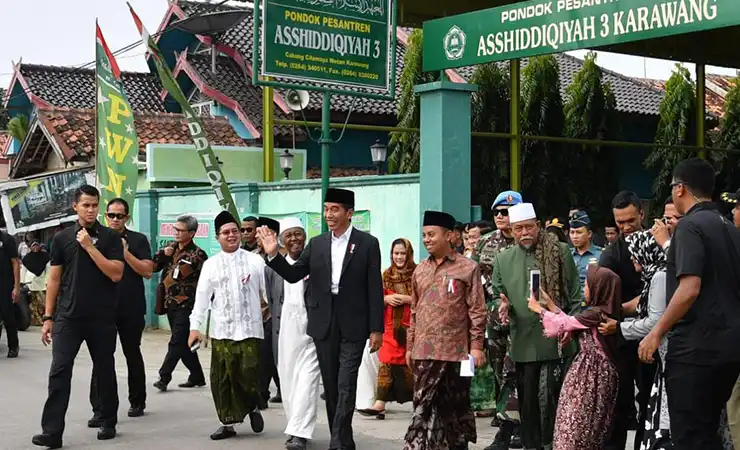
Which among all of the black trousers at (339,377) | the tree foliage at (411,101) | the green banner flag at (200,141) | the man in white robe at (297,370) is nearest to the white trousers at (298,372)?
the man in white robe at (297,370)

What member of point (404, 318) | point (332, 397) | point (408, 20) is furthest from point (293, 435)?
point (408, 20)

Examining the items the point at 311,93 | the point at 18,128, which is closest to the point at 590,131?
the point at 311,93

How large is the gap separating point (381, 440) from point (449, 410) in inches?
55.8

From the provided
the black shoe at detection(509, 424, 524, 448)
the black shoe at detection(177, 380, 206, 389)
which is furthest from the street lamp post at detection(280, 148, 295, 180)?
the black shoe at detection(509, 424, 524, 448)

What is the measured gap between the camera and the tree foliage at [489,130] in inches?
833

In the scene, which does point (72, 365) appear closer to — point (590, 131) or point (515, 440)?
point (515, 440)

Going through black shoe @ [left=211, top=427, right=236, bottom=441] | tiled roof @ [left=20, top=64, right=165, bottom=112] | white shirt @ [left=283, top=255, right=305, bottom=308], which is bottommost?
black shoe @ [left=211, top=427, right=236, bottom=441]

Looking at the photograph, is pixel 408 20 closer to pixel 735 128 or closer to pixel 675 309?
pixel 735 128

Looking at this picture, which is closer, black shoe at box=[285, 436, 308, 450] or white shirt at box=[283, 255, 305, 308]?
black shoe at box=[285, 436, 308, 450]

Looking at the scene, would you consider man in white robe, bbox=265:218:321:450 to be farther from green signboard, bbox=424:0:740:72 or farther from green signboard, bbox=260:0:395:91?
green signboard, bbox=424:0:740:72

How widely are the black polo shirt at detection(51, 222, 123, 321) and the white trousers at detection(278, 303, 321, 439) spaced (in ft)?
4.52

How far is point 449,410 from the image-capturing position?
24.5 ft

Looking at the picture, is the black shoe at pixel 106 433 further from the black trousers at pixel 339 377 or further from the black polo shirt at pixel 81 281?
the black trousers at pixel 339 377

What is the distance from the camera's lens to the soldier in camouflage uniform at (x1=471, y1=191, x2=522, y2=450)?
26.4 ft
